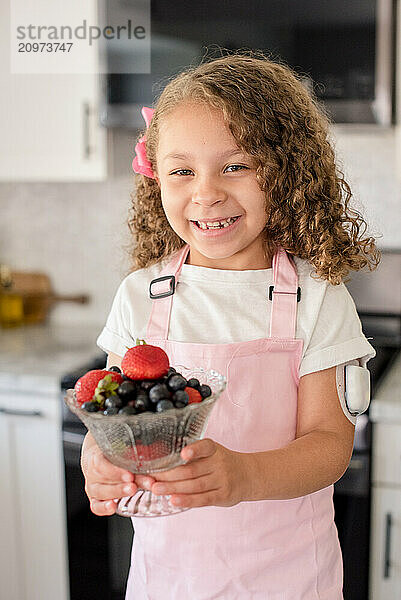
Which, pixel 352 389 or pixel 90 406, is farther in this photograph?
pixel 352 389

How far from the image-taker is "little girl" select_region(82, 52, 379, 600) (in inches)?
36.6

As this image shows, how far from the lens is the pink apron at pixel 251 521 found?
3.25 ft

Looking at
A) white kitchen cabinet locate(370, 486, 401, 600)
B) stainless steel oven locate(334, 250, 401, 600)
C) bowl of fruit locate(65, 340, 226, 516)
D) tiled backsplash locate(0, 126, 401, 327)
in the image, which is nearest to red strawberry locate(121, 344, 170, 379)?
bowl of fruit locate(65, 340, 226, 516)

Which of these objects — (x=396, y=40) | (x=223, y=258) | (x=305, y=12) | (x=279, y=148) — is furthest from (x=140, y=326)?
(x=396, y=40)

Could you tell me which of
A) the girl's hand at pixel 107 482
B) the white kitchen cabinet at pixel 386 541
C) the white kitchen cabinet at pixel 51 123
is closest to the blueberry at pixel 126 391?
the girl's hand at pixel 107 482

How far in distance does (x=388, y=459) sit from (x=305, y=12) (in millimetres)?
996

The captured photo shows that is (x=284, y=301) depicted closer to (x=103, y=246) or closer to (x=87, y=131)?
(x=87, y=131)

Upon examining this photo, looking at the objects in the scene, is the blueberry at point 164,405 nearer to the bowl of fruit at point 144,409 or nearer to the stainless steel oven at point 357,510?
the bowl of fruit at point 144,409

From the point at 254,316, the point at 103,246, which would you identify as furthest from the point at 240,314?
the point at 103,246

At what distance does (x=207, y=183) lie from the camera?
914 millimetres

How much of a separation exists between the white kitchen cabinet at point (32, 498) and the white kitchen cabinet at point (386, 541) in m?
0.75

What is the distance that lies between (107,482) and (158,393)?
6.0 inches

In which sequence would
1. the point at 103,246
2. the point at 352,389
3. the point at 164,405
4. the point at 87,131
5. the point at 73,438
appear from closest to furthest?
1. the point at 164,405
2. the point at 352,389
3. the point at 73,438
4. the point at 87,131
5. the point at 103,246

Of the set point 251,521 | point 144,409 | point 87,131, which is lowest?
point 251,521
